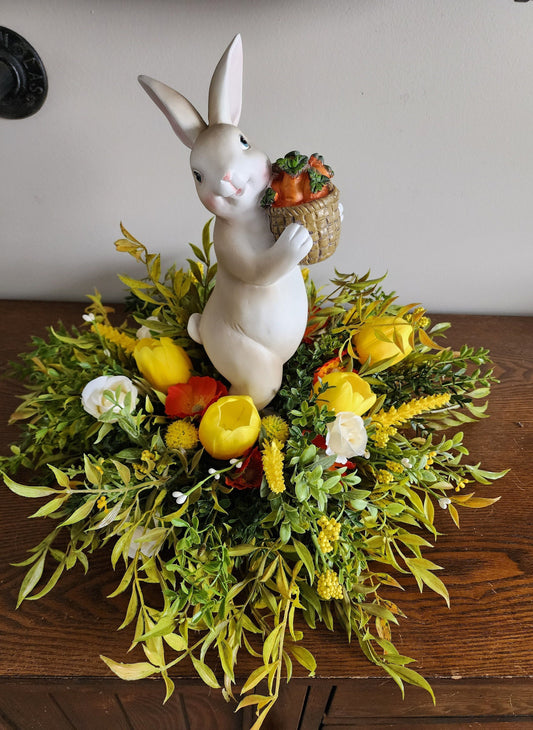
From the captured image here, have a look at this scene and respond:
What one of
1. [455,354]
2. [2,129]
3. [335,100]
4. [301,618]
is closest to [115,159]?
[2,129]

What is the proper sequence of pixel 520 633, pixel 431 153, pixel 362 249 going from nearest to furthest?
pixel 520 633, pixel 431 153, pixel 362 249

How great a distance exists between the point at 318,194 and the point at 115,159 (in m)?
0.48

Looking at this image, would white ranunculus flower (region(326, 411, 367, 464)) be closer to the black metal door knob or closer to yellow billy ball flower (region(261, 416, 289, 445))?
yellow billy ball flower (region(261, 416, 289, 445))

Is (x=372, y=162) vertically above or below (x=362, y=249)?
above

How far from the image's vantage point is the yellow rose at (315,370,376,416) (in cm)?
56

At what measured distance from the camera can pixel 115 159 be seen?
2.60ft

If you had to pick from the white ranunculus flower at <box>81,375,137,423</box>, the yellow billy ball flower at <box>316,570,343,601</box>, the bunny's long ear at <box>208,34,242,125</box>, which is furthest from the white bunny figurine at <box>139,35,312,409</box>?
the yellow billy ball flower at <box>316,570,343,601</box>

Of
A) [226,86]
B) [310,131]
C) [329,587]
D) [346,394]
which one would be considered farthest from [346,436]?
[310,131]

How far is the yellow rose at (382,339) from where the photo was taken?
2.07 ft

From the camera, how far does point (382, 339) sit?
2.02 feet

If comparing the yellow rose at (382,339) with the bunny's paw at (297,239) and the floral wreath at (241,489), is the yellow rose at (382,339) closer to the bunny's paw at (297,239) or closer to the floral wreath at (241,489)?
the floral wreath at (241,489)

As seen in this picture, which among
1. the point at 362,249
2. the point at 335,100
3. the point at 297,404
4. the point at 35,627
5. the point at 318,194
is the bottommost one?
the point at 35,627

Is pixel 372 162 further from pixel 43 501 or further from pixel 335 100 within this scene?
pixel 43 501

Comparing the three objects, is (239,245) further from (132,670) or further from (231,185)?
(132,670)
